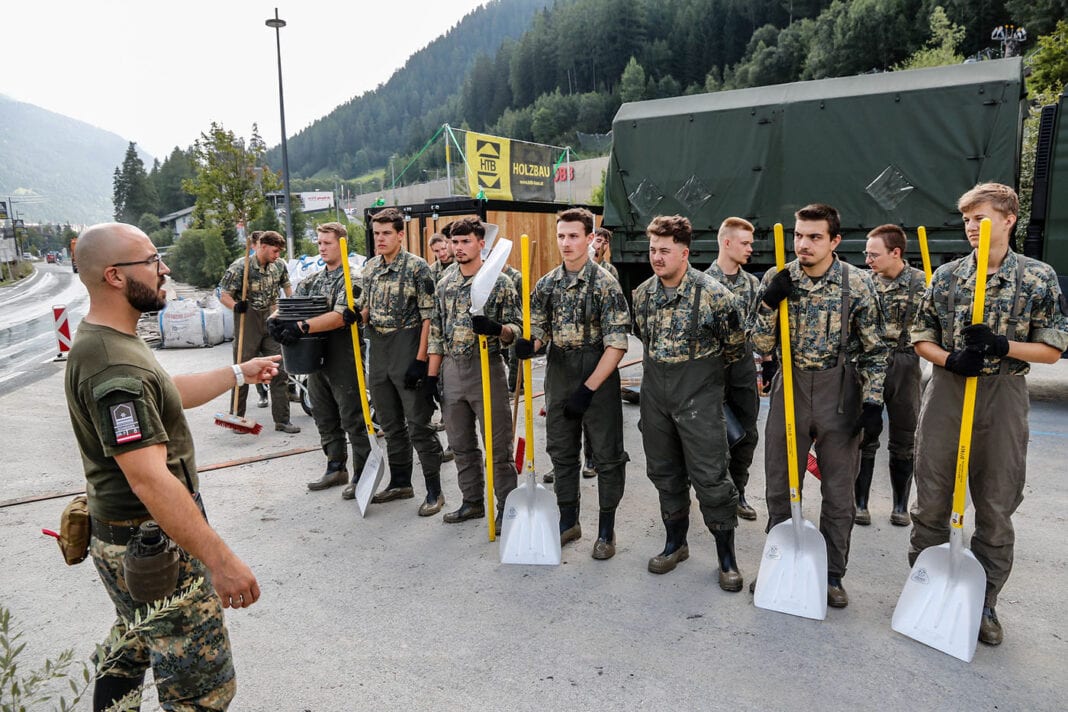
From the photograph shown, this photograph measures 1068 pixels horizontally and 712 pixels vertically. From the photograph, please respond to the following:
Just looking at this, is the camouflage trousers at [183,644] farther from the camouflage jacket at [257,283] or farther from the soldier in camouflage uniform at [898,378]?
the camouflage jacket at [257,283]

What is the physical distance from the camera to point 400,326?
5012mm

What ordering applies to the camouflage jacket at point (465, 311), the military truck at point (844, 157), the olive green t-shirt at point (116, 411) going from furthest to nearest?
the military truck at point (844, 157), the camouflage jacket at point (465, 311), the olive green t-shirt at point (116, 411)

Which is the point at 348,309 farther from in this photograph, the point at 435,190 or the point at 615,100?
the point at 615,100

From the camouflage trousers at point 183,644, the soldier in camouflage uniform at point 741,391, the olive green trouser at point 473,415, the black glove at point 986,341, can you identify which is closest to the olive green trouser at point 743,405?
the soldier in camouflage uniform at point 741,391

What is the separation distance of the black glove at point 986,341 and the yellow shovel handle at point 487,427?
2.64m

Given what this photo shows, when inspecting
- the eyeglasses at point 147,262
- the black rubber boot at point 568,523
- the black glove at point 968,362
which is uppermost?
the eyeglasses at point 147,262

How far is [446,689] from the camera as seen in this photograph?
296 centimetres

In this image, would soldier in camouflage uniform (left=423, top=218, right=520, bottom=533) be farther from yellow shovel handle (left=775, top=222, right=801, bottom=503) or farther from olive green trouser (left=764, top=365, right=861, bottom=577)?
olive green trouser (left=764, top=365, right=861, bottom=577)

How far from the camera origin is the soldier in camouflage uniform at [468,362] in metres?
4.55

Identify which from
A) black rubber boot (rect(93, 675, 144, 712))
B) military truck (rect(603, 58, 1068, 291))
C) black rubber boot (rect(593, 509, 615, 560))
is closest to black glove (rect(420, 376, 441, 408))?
black rubber boot (rect(593, 509, 615, 560))

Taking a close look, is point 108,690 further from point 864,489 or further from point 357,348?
point 864,489

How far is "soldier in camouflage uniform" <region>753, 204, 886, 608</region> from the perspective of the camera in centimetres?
347

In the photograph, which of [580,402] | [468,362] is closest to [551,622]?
[580,402]

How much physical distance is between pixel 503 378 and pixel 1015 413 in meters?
2.89
